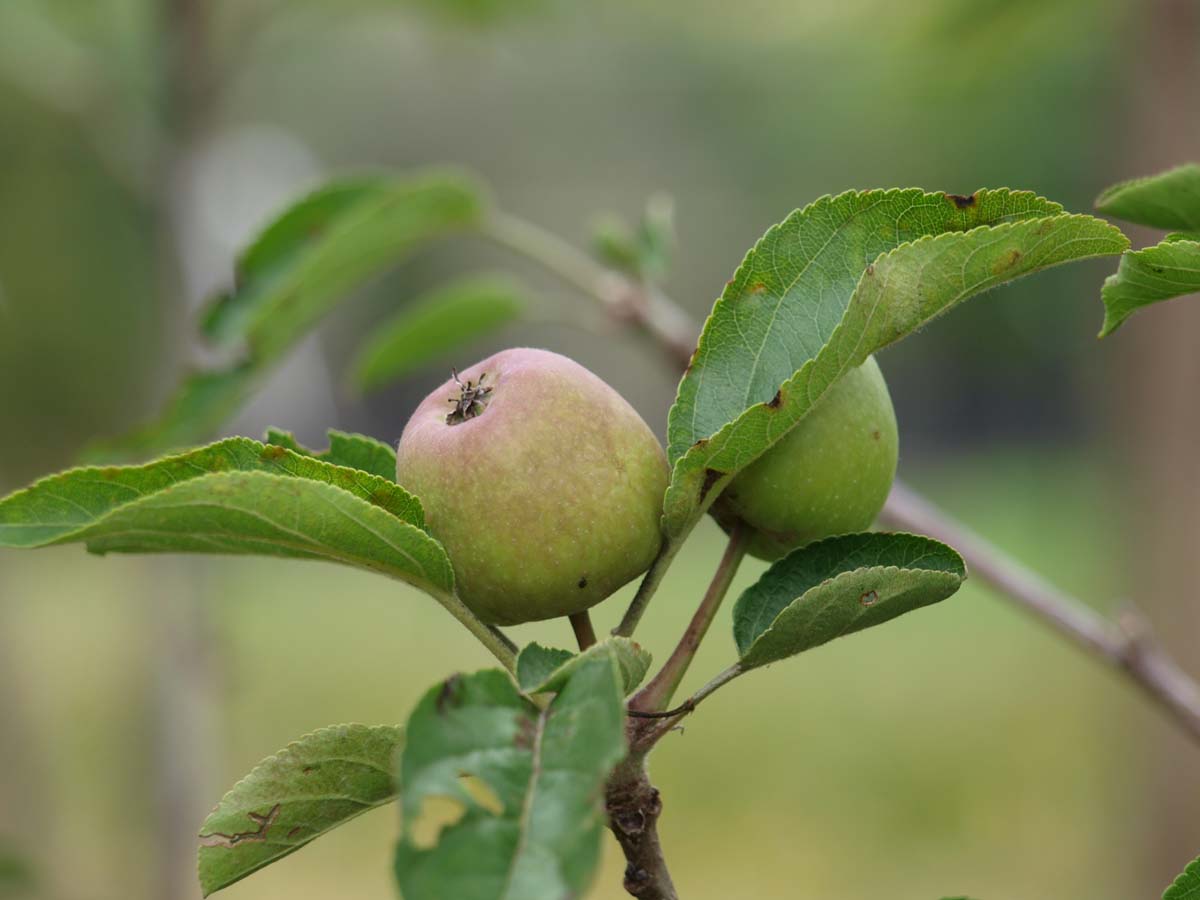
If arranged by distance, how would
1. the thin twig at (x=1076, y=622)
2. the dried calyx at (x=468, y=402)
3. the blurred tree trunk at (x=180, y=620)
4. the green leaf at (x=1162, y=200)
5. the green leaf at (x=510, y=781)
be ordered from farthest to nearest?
the blurred tree trunk at (x=180, y=620) < the thin twig at (x=1076, y=622) < the dried calyx at (x=468, y=402) < the green leaf at (x=1162, y=200) < the green leaf at (x=510, y=781)

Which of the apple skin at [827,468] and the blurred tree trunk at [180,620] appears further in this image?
the blurred tree trunk at [180,620]

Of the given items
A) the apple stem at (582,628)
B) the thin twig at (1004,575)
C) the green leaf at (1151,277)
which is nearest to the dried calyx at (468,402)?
the apple stem at (582,628)

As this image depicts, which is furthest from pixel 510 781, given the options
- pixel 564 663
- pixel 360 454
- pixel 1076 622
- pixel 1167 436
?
pixel 1167 436

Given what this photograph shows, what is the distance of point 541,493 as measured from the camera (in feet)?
2.06

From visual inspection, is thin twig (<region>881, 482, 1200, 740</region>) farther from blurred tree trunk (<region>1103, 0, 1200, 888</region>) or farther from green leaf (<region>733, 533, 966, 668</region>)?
blurred tree trunk (<region>1103, 0, 1200, 888</region>)

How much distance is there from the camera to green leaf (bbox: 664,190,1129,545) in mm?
589

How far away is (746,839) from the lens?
5199mm

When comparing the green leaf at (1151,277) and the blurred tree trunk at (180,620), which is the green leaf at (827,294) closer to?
the green leaf at (1151,277)

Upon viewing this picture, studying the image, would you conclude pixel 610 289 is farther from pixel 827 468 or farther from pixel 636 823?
pixel 636 823

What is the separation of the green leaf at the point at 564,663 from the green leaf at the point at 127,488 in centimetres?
9

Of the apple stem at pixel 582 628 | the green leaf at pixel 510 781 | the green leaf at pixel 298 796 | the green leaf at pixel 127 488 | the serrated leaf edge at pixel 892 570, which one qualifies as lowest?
the green leaf at pixel 510 781

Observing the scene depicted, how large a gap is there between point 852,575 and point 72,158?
8065 millimetres

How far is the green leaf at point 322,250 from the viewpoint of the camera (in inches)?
42.3

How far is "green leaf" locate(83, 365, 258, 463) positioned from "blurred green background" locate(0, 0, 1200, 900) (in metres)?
0.34
